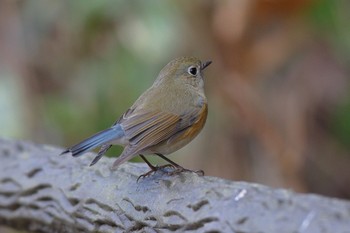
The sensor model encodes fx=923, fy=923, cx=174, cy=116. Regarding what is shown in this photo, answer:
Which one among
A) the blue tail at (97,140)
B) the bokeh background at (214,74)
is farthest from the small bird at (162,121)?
the bokeh background at (214,74)

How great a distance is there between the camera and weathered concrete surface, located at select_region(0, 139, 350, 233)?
97.0 inches

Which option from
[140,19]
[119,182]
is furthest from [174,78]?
[140,19]

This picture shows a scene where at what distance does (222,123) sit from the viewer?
20.9ft

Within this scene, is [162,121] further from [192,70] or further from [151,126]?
[192,70]

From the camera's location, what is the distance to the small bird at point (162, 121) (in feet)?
11.5

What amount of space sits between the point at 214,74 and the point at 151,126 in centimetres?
260

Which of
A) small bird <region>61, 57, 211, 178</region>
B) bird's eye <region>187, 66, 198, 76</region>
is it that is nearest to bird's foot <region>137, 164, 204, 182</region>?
small bird <region>61, 57, 211, 178</region>

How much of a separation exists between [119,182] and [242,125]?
3237mm

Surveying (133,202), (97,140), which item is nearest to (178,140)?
(97,140)

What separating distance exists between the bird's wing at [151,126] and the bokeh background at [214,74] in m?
1.54

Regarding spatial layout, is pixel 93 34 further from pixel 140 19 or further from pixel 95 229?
pixel 95 229

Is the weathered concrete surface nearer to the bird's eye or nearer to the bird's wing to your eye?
the bird's wing

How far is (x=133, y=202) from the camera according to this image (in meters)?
3.09

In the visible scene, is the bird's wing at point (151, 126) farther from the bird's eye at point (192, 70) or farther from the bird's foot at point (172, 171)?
the bird's eye at point (192, 70)
